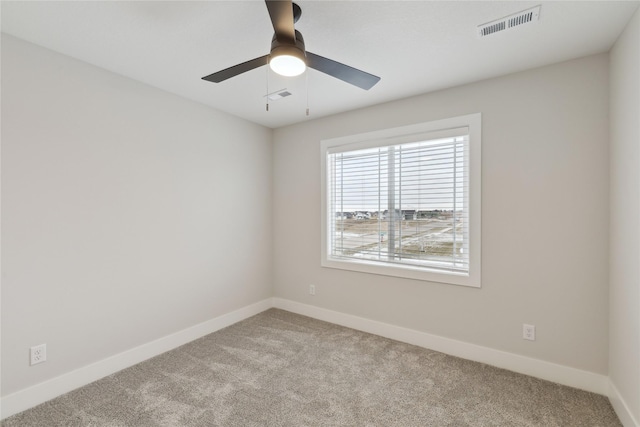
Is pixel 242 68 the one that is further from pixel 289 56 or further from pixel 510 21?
pixel 510 21

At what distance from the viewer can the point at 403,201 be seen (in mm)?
3146

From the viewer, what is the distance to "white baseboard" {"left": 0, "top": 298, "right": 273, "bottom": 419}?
1.99 metres

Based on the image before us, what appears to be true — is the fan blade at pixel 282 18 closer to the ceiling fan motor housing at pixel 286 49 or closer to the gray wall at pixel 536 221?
the ceiling fan motor housing at pixel 286 49

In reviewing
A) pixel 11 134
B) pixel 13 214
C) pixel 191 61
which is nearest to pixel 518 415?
pixel 191 61

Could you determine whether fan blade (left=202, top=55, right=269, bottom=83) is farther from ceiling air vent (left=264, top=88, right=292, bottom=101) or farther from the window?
the window

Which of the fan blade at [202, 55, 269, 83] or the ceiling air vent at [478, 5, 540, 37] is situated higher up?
the ceiling air vent at [478, 5, 540, 37]

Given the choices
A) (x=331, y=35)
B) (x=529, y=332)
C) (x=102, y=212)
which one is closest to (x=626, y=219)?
(x=529, y=332)

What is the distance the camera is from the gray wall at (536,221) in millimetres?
2193

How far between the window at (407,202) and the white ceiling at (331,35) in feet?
1.92

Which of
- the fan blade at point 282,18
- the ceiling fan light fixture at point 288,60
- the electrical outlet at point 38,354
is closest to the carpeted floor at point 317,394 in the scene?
the electrical outlet at point 38,354

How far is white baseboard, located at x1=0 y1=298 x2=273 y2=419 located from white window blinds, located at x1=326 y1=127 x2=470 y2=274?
1569mm

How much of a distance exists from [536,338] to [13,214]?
3.90 meters

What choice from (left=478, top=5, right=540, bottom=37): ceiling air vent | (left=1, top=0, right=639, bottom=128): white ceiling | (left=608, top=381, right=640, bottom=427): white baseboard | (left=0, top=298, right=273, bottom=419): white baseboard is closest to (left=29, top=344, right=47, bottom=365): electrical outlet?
(left=0, top=298, right=273, bottom=419): white baseboard

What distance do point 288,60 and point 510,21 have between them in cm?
140
